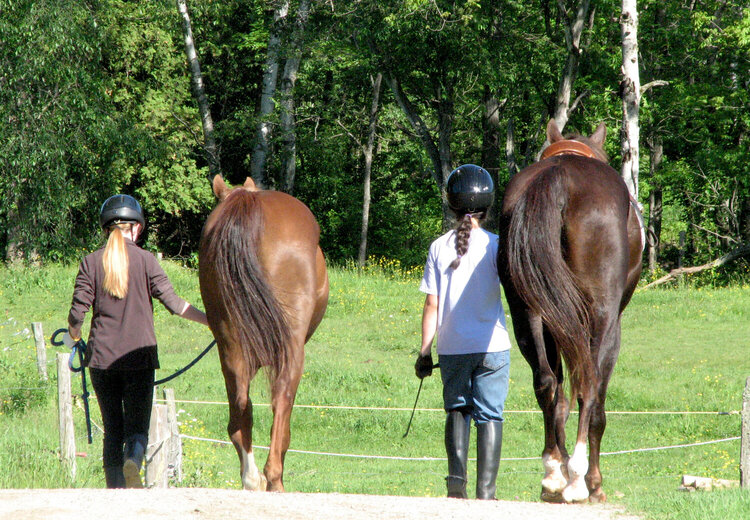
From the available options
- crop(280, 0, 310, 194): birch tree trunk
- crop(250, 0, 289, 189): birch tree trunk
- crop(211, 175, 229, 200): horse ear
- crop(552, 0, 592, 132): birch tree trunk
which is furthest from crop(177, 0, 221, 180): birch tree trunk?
crop(211, 175, 229, 200): horse ear

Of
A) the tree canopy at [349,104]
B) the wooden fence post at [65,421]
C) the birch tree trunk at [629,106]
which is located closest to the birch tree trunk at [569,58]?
the tree canopy at [349,104]

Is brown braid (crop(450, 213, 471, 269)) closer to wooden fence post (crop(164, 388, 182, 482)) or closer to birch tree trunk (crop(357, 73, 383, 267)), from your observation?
wooden fence post (crop(164, 388, 182, 482))

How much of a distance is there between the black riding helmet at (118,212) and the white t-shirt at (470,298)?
2087 mm

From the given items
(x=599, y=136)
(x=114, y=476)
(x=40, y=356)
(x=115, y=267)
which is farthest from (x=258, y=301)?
(x=40, y=356)

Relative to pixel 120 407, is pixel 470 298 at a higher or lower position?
higher

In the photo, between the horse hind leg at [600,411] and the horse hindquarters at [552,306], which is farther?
the horse hind leg at [600,411]

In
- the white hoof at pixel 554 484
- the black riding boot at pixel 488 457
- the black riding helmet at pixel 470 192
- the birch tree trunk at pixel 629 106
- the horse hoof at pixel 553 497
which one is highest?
the birch tree trunk at pixel 629 106

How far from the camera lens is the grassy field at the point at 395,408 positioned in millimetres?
8461

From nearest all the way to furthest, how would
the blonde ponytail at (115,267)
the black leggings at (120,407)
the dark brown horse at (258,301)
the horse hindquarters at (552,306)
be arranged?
1. the horse hindquarters at (552,306)
2. the dark brown horse at (258,301)
3. the blonde ponytail at (115,267)
4. the black leggings at (120,407)

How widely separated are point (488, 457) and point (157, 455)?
3.52 m

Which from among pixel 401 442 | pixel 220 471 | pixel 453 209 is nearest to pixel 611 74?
pixel 401 442

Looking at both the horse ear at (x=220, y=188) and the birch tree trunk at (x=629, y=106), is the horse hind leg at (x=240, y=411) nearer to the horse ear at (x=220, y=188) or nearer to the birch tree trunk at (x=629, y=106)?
the horse ear at (x=220, y=188)

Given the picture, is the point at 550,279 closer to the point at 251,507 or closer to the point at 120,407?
the point at 251,507

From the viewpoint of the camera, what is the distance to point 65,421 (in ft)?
25.2
